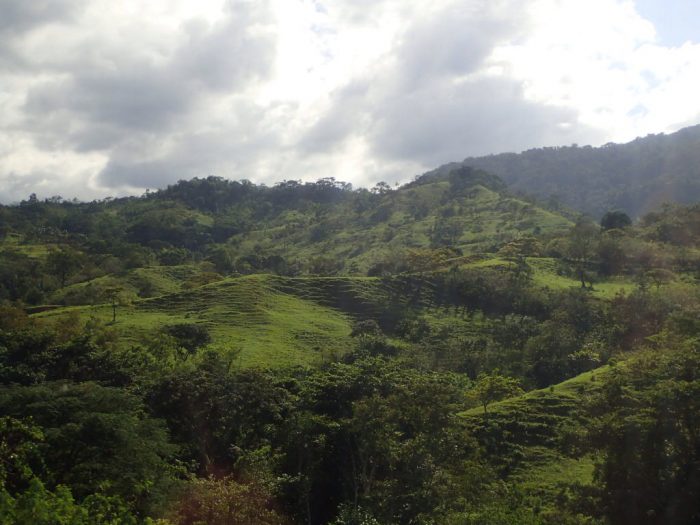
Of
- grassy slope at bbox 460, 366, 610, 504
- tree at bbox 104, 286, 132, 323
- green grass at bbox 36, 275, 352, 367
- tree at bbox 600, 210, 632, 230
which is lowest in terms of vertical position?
grassy slope at bbox 460, 366, 610, 504

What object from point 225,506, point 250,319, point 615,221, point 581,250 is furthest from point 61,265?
point 615,221

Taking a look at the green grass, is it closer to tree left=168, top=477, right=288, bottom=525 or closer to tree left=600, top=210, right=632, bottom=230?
tree left=168, top=477, right=288, bottom=525

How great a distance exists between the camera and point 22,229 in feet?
444

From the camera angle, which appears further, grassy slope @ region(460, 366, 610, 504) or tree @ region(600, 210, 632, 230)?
tree @ region(600, 210, 632, 230)

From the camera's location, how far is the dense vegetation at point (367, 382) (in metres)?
18.8

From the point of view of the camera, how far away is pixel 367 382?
27312mm

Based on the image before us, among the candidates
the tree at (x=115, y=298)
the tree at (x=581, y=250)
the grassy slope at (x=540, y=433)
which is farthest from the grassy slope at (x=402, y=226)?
the grassy slope at (x=540, y=433)

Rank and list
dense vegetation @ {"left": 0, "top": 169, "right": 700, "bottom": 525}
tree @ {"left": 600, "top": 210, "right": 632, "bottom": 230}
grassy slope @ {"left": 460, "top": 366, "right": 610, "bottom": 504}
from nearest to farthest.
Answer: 1. dense vegetation @ {"left": 0, "top": 169, "right": 700, "bottom": 525}
2. grassy slope @ {"left": 460, "top": 366, "right": 610, "bottom": 504}
3. tree @ {"left": 600, "top": 210, "right": 632, "bottom": 230}

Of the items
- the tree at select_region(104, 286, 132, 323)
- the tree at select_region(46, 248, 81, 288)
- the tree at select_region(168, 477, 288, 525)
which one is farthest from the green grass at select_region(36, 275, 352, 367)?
the tree at select_region(46, 248, 81, 288)

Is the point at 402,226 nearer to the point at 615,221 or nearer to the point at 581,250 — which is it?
the point at 615,221

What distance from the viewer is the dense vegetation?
18.8m

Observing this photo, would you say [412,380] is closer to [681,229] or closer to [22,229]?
[681,229]

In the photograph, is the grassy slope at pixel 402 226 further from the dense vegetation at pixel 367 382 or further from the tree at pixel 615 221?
the tree at pixel 615 221

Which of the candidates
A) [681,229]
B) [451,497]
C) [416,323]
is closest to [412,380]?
[451,497]
